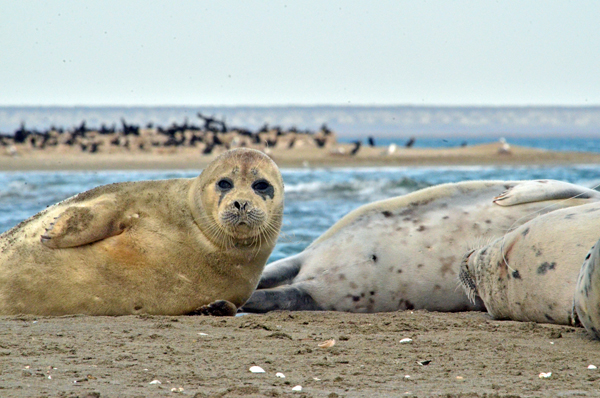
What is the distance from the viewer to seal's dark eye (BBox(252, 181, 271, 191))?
4.18m

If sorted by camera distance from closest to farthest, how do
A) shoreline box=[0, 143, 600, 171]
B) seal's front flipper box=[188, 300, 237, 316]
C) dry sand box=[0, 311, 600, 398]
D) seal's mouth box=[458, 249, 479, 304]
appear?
dry sand box=[0, 311, 600, 398], seal's front flipper box=[188, 300, 237, 316], seal's mouth box=[458, 249, 479, 304], shoreline box=[0, 143, 600, 171]

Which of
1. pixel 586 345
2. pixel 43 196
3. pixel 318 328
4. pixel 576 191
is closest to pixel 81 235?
pixel 318 328

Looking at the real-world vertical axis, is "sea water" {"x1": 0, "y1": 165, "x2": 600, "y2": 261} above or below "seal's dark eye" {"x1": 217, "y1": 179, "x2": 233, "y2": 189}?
below

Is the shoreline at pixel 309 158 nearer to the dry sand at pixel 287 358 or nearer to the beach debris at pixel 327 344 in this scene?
the dry sand at pixel 287 358

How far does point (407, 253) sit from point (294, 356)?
219 centimetres

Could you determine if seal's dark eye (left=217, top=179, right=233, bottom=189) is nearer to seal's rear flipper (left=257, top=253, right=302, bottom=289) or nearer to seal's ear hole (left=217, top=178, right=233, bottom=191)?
seal's ear hole (left=217, top=178, right=233, bottom=191)

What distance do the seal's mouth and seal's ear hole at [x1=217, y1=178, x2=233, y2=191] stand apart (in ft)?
4.70

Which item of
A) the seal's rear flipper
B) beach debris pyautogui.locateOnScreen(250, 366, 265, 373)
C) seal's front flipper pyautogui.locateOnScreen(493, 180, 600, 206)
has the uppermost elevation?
seal's front flipper pyautogui.locateOnScreen(493, 180, 600, 206)

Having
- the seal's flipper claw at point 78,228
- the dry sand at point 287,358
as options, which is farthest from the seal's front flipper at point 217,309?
the seal's flipper claw at point 78,228

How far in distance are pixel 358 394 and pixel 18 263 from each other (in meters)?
2.37

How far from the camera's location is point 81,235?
13.3ft

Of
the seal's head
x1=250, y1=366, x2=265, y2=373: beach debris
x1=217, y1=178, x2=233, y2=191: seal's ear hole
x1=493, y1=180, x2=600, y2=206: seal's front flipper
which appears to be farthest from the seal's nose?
x1=493, y1=180, x2=600, y2=206: seal's front flipper

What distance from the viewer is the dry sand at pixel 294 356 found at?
8.06ft

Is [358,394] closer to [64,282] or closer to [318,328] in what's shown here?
[318,328]
